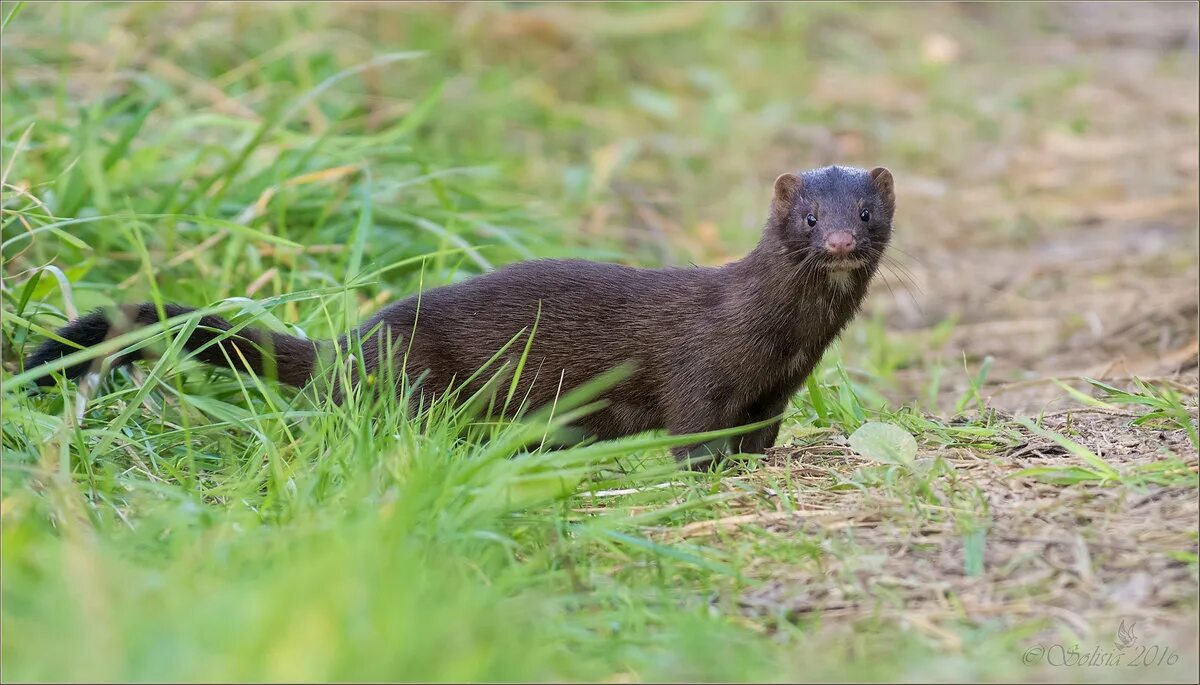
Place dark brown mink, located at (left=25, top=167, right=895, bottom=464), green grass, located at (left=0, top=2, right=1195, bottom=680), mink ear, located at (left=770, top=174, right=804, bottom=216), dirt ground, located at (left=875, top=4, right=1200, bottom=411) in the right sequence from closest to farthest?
green grass, located at (left=0, top=2, right=1195, bottom=680)
dark brown mink, located at (left=25, top=167, right=895, bottom=464)
mink ear, located at (left=770, top=174, right=804, bottom=216)
dirt ground, located at (left=875, top=4, right=1200, bottom=411)

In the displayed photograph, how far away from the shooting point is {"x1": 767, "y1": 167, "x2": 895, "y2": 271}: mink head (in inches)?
191

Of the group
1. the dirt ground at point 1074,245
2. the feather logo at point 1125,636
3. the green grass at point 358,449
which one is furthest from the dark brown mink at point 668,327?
the feather logo at point 1125,636

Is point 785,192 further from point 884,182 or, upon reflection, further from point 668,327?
point 668,327

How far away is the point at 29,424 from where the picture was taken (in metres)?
4.27

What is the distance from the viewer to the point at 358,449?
3.77 meters

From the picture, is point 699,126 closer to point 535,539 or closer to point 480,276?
point 480,276

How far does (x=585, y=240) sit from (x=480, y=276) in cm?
266

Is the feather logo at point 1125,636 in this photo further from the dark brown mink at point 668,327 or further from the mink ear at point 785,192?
the mink ear at point 785,192

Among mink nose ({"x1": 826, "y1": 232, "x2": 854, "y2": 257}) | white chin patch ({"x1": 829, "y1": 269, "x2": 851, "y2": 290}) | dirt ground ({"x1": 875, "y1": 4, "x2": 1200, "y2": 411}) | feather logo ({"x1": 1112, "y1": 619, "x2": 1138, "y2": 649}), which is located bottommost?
dirt ground ({"x1": 875, "y1": 4, "x2": 1200, "y2": 411})

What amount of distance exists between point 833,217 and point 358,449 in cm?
202

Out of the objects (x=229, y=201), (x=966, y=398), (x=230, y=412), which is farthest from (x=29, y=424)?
(x=966, y=398)

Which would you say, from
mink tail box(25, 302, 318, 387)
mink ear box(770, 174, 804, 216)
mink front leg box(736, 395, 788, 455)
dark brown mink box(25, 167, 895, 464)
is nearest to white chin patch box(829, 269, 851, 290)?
dark brown mink box(25, 167, 895, 464)

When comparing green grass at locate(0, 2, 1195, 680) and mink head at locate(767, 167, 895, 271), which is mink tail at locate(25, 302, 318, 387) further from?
mink head at locate(767, 167, 895, 271)

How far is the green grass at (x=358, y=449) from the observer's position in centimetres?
289
